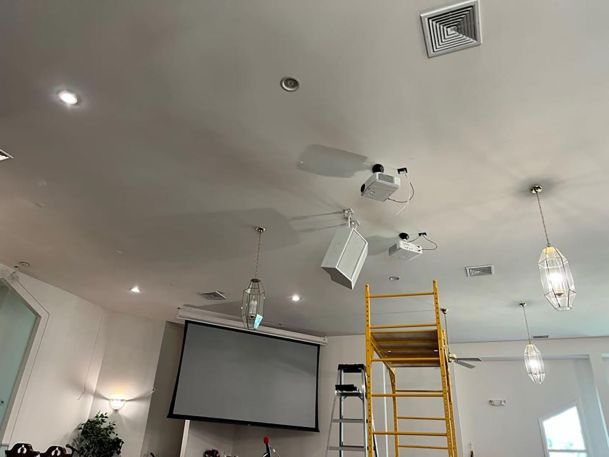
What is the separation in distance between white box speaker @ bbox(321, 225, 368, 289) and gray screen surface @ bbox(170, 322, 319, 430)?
4193 mm

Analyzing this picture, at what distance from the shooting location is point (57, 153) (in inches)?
132

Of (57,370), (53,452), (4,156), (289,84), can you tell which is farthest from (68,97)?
(57,370)

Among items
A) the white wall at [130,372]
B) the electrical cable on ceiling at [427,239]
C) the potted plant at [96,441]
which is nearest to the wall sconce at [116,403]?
the white wall at [130,372]

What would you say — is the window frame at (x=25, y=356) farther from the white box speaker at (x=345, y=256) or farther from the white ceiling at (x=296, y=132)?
the white box speaker at (x=345, y=256)

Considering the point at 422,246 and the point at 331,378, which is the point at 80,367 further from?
the point at 422,246

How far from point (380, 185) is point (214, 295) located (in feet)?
13.2

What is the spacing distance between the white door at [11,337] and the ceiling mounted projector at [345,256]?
4915mm

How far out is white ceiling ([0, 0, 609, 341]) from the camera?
225 cm

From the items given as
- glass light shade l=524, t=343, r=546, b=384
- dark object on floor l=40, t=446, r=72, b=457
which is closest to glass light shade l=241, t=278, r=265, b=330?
dark object on floor l=40, t=446, r=72, b=457

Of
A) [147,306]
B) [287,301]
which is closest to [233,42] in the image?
[287,301]

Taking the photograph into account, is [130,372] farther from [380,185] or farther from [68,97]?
[380,185]

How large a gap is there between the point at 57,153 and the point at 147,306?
424 cm

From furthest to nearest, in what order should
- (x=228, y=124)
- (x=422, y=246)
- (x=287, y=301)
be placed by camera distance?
1. (x=287, y=301)
2. (x=422, y=246)
3. (x=228, y=124)

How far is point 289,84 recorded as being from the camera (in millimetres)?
2590
